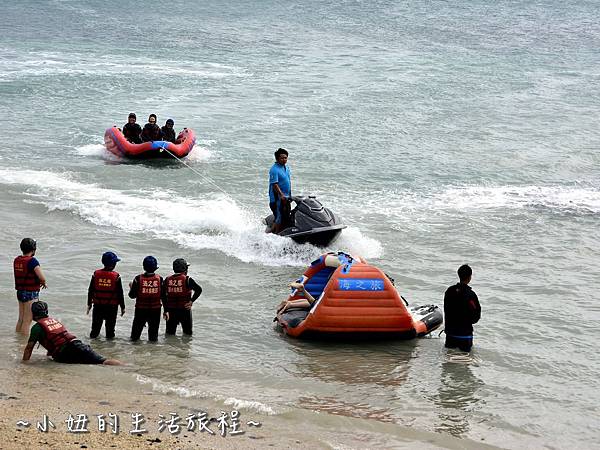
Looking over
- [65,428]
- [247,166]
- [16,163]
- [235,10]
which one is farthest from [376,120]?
[235,10]

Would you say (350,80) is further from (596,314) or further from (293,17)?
(596,314)

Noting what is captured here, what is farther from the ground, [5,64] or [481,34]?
[481,34]

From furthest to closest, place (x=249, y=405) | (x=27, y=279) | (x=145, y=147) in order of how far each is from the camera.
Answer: (x=145, y=147)
(x=27, y=279)
(x=249, y=405)

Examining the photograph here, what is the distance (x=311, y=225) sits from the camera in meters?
14.8

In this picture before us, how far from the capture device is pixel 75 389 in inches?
353

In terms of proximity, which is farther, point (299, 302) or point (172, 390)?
point (299, 302)

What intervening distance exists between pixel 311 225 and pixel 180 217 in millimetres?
3885

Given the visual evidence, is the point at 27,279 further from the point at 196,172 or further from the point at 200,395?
the point at 196,172

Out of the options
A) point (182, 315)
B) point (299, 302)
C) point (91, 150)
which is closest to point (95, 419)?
point (182, 315)

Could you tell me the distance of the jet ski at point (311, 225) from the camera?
1477 cm

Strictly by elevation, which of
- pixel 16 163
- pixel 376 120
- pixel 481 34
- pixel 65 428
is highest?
pixel 481 34

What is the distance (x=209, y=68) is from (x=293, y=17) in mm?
13803

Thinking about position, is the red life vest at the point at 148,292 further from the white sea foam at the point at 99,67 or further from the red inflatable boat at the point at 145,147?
the white sea foam at the point at 99,67

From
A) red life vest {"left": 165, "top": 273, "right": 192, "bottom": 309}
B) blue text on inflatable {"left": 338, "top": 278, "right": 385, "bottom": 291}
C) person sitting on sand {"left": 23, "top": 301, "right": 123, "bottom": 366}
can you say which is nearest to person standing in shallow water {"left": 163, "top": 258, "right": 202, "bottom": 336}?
red life vest {"left": 165, "top": 273, "right": 192, "bottom": 309}
